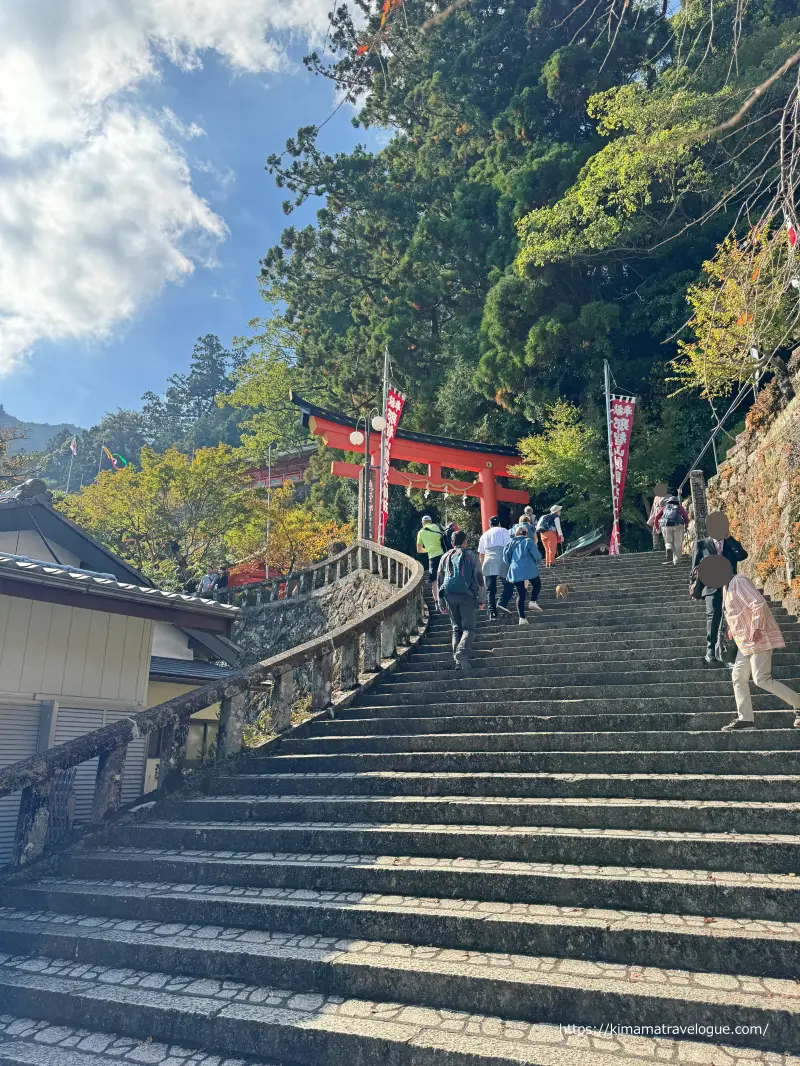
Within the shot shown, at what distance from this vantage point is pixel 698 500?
1427 cm

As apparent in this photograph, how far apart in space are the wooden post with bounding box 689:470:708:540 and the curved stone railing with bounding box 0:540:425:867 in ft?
22.9

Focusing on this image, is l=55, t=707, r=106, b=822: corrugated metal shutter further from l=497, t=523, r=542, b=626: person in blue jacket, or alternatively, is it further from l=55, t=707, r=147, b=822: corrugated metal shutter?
l=497, t=523, r=542, b=626: person in blue jacket

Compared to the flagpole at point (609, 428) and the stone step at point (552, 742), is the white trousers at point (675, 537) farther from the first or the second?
the stone step at point (552, 742)

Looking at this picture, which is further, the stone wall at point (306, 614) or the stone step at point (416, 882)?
the stone wall at point (306, 614)

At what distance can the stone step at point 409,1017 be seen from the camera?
2.90 m

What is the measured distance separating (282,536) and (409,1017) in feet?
76.4

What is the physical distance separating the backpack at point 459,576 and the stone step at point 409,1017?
5.14 metres

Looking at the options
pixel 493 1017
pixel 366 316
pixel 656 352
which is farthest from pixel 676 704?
pixel 366 316

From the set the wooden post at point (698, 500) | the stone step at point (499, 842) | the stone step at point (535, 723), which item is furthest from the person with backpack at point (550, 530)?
the stone step at point (499, 842)

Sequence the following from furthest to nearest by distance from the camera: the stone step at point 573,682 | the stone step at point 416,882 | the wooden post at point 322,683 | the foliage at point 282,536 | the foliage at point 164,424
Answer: the foliage at point 164,424
the foliage at point 282,536
the wooden post at point 322,683
the stone step at point 573,682
the stone step at point 416,882

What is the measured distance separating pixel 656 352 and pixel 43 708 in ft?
74.7

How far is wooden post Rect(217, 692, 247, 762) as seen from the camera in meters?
7.04

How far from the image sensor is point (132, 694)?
25.1 feet

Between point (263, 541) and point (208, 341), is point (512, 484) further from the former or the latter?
point (208, 341)
